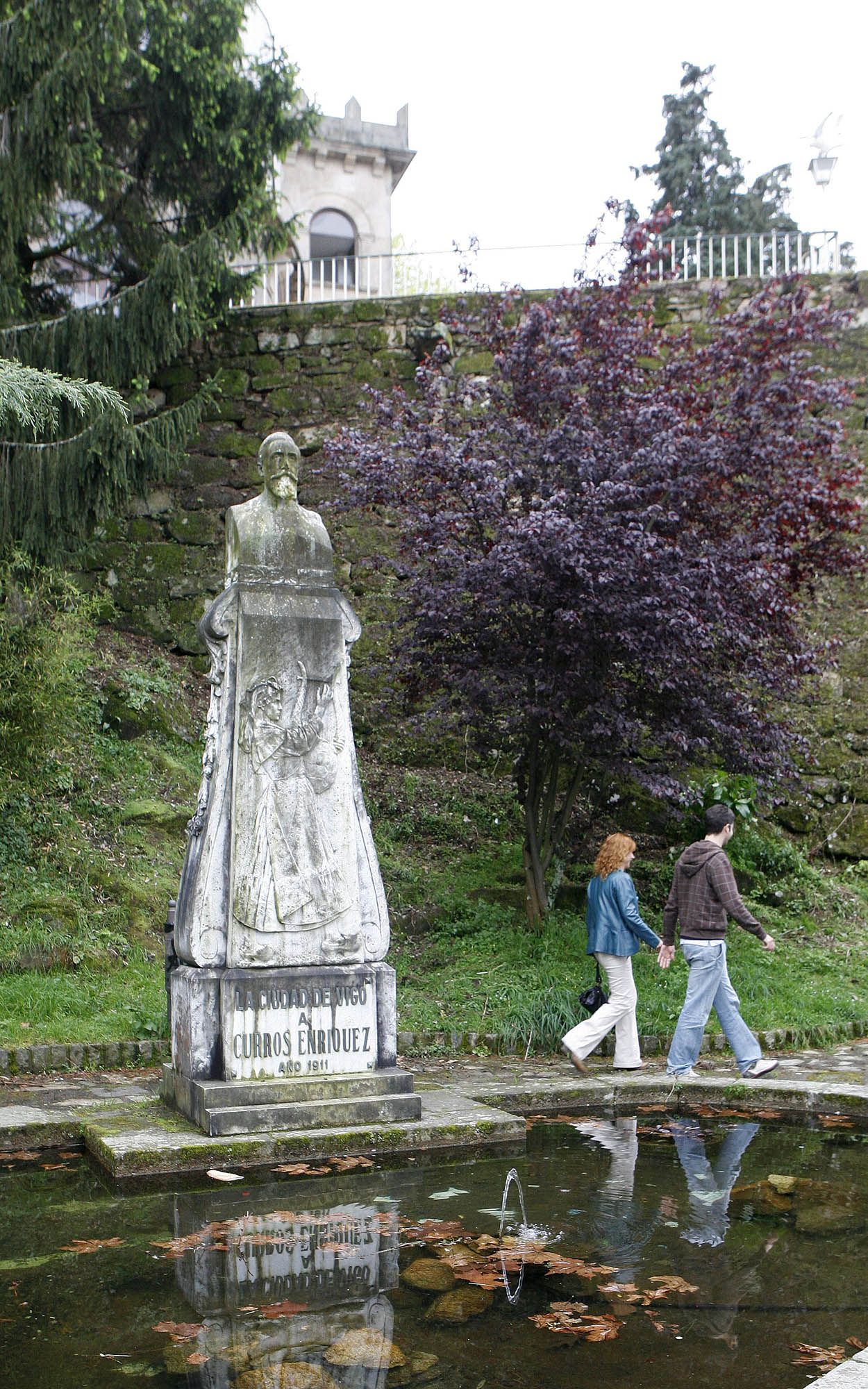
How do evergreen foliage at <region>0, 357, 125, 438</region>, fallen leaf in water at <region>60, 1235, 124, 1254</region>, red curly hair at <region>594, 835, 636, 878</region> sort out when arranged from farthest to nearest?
evergreen foliage at <region>0, 357, 125, 438</region>
red curly hair at <region>594, 835, 636, 878</region>
fallen leaf in water at <region>60, 1235, 124, 1254</region>

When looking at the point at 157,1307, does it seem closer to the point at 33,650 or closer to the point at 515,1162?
the point at 515,1162

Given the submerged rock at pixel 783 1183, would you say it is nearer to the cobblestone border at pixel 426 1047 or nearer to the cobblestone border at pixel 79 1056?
the cobblestone border at pixel 426 1047

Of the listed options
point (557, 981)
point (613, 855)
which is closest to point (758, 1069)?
point (613, 855)

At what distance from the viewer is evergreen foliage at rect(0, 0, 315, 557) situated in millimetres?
11336

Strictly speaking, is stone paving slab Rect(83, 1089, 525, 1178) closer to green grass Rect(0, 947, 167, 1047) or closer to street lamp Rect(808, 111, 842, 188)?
green grass Rect(0, 947, 167, 1047)

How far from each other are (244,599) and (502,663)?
357cm

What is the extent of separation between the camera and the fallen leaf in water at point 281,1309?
130 inches

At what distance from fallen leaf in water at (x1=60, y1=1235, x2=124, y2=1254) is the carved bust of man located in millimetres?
2843

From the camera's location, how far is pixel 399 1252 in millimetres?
3809

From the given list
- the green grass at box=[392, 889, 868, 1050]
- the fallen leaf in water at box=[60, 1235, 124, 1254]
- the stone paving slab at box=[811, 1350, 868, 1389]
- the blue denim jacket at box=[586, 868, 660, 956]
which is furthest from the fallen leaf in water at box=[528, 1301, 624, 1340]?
the green grass at box=[392, 889, 868, 1050]

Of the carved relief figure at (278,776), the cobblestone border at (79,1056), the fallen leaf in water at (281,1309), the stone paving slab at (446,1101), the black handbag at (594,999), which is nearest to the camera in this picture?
the fallen leaf in water at (281,1309)

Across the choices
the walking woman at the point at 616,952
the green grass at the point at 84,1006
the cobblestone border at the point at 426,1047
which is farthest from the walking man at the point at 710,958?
the green grass at the point at 84,1006

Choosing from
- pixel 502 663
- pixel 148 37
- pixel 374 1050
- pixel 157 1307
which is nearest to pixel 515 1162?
pixel 374 1050

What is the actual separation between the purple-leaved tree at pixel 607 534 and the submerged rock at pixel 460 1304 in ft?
17.0
